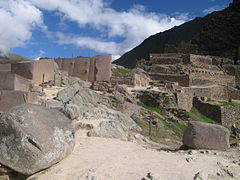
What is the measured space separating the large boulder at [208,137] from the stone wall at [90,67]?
22.0 ft

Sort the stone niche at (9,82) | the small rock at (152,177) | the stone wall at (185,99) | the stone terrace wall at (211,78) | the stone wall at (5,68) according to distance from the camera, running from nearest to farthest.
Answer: the small rock at (152,177)
the stone niche at (9,82)
the stone wall at (5,68)
the stone wall at (185,99)
the stone terrace wall at (211,78)

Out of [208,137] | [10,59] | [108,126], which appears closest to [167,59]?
[10,59]

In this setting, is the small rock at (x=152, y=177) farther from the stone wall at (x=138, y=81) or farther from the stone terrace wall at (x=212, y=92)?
the stone terrace wall at (x=212, y=92)

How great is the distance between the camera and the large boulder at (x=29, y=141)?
146 inches

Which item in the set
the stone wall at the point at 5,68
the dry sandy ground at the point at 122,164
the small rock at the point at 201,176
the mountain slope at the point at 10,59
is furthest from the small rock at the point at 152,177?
the mountain slope at the point at 10,59

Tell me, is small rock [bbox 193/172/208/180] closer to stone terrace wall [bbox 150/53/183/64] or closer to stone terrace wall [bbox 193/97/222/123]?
stone terrace wall [bbox 193/97/222/123]

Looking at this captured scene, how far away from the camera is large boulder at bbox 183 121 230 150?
231 inches

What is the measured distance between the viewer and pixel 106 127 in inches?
272

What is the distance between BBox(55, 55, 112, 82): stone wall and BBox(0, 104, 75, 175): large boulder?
746 cm

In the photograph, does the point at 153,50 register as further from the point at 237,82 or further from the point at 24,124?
the point at 24,124

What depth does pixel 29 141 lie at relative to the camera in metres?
3.78

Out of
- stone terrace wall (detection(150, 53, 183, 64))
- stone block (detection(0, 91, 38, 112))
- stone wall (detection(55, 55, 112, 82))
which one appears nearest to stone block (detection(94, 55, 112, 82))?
stone wall (detection(55, 55, 112, 82))

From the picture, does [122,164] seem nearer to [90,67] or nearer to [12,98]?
[12,98]

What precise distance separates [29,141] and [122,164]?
200 cm
